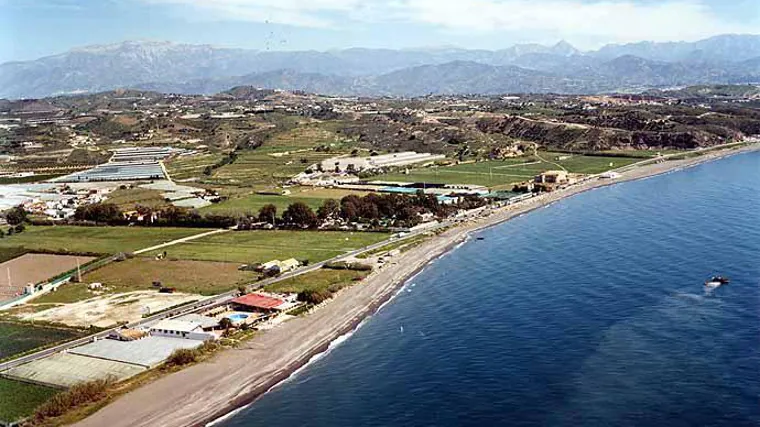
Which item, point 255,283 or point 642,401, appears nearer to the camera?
point 642,401

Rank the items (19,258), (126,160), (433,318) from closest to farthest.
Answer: (433,318) → (19,258) → (126,160)

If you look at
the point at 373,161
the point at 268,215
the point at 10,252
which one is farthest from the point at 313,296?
the point at 373,161

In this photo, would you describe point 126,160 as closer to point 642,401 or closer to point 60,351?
point 60,351

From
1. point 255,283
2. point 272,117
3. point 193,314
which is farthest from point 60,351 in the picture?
point 272,117

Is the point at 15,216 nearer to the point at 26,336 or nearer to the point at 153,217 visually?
the point at 153,217

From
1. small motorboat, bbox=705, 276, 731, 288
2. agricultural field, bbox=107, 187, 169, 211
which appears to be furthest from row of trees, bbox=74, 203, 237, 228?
small motorboat, bbox=705, 276, 731, 288

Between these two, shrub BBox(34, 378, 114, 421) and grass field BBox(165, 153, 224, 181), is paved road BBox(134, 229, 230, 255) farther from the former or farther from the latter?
grass field BBox(165, 153, 224, 181)
